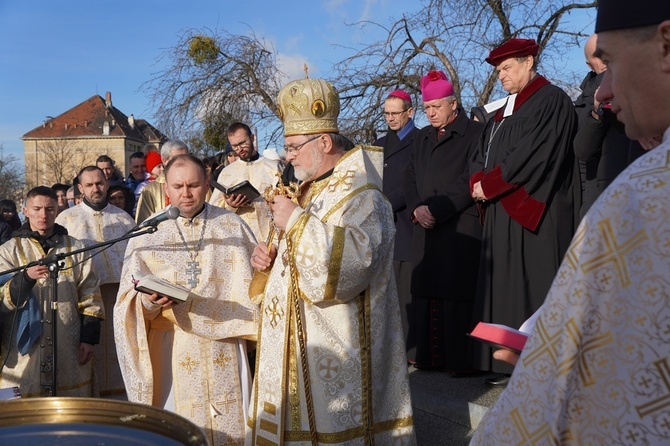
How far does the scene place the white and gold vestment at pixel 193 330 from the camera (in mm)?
4711

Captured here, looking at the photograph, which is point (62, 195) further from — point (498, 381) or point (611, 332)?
point (611, 332)

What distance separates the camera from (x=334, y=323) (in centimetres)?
385

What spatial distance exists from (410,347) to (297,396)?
315 centimetres

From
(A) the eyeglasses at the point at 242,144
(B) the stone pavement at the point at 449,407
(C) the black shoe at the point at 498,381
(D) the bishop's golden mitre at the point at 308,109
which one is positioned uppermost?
(A) the eyeglasses at the point at 242,144

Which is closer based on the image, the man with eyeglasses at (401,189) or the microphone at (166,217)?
the microphone at (166,217)

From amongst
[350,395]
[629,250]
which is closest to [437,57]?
[350,395]

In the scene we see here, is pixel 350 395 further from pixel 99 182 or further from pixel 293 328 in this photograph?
pixel 99 182

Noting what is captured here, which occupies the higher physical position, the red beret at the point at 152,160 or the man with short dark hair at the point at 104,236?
the red beret at the point at 152,160

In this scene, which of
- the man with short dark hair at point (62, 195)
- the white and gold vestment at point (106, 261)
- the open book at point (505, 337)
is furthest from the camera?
the man with short dark hair at point (62, 195)

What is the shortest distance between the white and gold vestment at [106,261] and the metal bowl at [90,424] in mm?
5457

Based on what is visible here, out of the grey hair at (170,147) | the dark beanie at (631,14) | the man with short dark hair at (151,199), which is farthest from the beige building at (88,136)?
the dark beanie at (631,14)

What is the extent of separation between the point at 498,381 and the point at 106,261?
3.81 m

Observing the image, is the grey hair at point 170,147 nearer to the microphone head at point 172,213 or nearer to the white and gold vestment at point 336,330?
the microphone head at point 172,213

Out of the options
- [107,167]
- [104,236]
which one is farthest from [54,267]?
[107,167]
